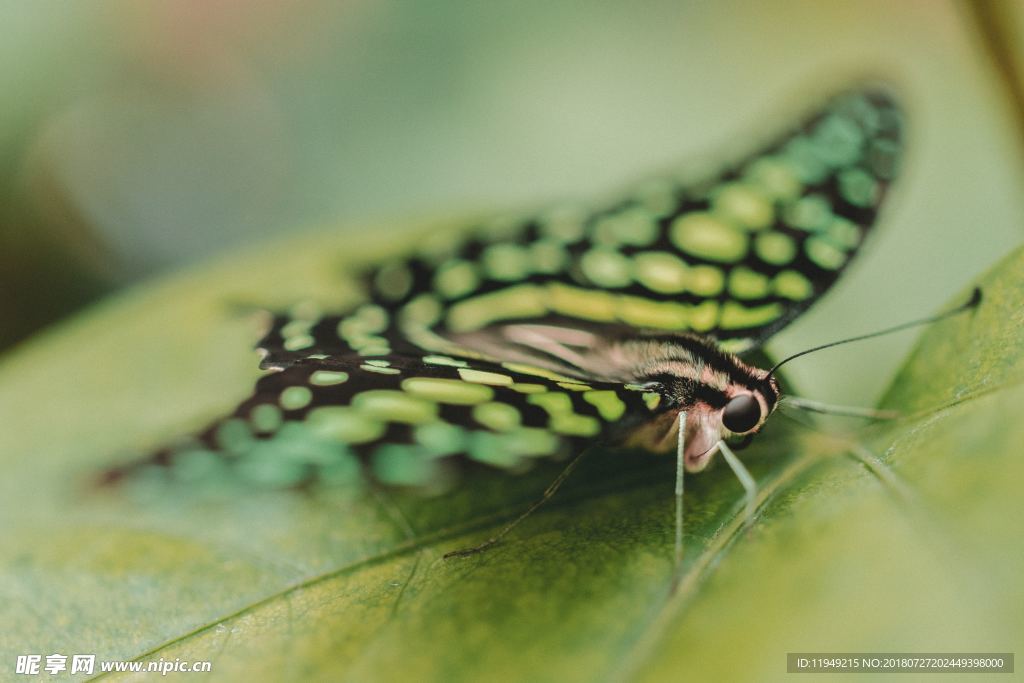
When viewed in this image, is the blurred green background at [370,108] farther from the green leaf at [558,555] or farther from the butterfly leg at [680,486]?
the butterfly leg at [680,486]

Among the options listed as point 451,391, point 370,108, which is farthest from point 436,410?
point 370,108

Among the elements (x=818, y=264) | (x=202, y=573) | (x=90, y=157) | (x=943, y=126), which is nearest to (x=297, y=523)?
(x=202, y=573)

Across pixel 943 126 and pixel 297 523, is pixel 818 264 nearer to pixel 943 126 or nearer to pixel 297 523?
pixel 297 523

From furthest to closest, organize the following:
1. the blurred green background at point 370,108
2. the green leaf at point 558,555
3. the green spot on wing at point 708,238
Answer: the blurred green background at point 370,108, the green spot on wing at point 708,238, the green leaf at point 558,555

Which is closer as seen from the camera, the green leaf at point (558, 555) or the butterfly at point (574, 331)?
the green leaf at point (558, 555)

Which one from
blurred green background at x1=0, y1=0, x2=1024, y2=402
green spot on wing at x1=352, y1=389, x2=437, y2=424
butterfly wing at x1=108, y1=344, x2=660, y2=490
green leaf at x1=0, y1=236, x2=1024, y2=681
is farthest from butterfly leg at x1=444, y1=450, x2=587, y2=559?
blurred green background at x1=0, y1=0, x2=1024, y2=402

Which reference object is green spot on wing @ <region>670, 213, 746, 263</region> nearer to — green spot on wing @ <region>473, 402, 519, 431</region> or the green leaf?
the green leaf

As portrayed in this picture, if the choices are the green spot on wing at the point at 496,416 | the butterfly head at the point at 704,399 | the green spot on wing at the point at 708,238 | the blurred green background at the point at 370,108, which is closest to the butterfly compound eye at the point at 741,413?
the butterfly head at the point at 704,399
